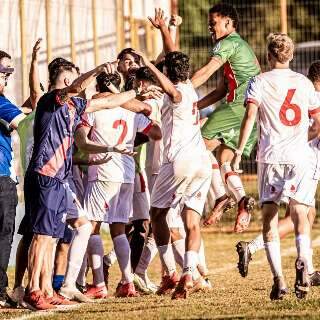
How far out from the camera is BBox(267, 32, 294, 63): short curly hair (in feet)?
34.2

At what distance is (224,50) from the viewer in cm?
1250

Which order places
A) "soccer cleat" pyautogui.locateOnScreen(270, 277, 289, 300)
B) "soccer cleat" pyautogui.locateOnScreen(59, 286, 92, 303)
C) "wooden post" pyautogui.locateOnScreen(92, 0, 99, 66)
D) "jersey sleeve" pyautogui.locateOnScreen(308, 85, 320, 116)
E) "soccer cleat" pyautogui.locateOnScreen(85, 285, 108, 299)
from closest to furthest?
"soccer cleat" pyautogui.locateOnScreen(270, 277, 289, 300) → "jersey sleeve" pyautogui.locateOnScreen(308, 85, 320, 116) → "soccer cleat" pyautogui.locateOnScreen(59, 286, 92, 303) → "soccer cleat" pyautogui.locateOnScreen(85, 285, 108, 299) → "wooden post" pyautogui.locateOnScreen(92, 0, 99, 66)

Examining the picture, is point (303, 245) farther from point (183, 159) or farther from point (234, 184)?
point (234, 184)

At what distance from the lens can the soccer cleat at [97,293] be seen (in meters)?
11.7

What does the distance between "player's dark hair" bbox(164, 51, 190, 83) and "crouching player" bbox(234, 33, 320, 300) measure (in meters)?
0.87

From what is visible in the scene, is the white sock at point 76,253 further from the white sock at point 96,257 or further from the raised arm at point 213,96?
the raised arm at point 213,96

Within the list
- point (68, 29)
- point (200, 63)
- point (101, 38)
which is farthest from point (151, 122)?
point (200, 63)

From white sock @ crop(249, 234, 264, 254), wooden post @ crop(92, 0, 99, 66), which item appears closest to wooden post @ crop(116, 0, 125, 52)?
wooden post @ crop(92, 0, 99, 66)

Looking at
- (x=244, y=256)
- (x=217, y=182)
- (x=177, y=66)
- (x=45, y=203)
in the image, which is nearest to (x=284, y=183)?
(x=244, y=256)

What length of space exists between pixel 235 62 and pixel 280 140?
2.34 m

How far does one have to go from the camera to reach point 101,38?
20375mm

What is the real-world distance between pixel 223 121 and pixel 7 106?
116 inches

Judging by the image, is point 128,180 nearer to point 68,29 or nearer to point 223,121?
point 223,121

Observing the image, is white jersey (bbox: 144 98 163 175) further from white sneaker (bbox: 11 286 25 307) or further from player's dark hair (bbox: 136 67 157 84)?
white sneaker (bbox: 11 286 25 307)
